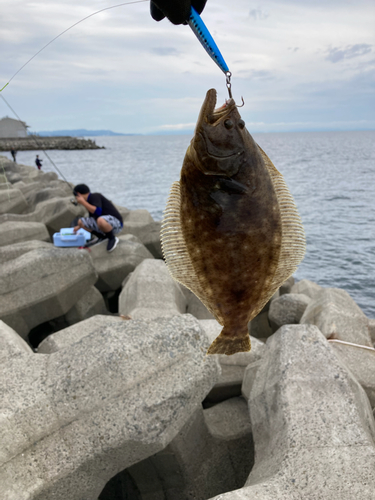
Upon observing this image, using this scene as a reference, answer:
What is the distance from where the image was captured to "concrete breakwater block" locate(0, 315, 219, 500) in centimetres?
286

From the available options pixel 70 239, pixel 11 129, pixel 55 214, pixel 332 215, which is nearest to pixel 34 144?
pixel 11 129

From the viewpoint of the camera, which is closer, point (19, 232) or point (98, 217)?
point (98, 217)

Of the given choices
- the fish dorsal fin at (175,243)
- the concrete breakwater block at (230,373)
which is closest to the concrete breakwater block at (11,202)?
the concrete breakwater block at (230,373)

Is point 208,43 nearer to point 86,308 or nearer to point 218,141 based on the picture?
point 218,141

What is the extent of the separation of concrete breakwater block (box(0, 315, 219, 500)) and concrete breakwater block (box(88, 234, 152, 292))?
4152 mm

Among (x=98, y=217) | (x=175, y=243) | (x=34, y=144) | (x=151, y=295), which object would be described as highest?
(x=175, y=243)

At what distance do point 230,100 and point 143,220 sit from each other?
9.87 m

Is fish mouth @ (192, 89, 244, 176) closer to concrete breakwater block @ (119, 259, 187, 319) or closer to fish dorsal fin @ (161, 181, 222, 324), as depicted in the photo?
fish dorsal fin @ (161, 181, 222, 324)

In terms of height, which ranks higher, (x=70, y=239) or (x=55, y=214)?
(x=70, y=239)

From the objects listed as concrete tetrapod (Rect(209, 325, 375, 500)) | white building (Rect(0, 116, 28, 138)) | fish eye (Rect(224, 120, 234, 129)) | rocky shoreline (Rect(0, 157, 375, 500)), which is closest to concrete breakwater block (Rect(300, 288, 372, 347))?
rocky shoreline (Rect(0, 157, 375, 500))

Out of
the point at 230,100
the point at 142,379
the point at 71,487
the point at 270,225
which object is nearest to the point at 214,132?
the point at 230,100

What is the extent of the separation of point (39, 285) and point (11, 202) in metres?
7.56

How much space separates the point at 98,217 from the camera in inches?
323

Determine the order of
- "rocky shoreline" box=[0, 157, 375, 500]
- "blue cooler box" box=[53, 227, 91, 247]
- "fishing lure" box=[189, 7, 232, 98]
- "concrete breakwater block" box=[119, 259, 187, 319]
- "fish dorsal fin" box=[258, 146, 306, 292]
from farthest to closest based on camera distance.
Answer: "blue cooler box" box=[53, 227, 91, 247]
"concrete breakwater block" box=[119, 259, 187, 319]
"rocky shoreline" box=[0, 157, 375, 500]
"fish dorsal fin" box=[258, 146, 306, 292]
"fishing lure" box=[189, 7, 232, 98]
